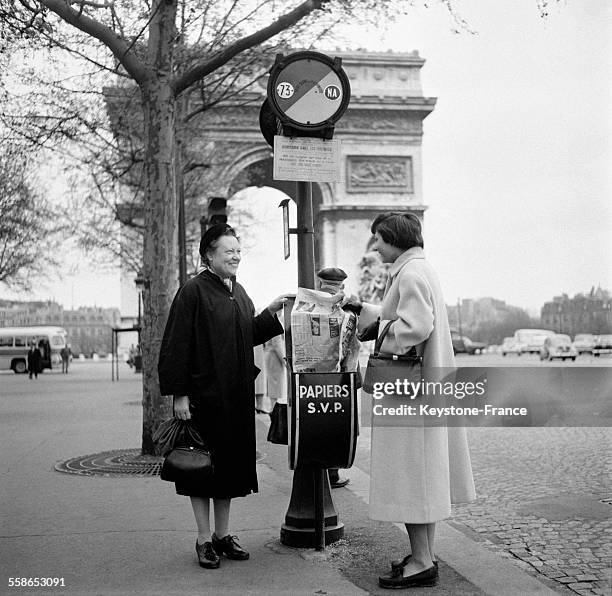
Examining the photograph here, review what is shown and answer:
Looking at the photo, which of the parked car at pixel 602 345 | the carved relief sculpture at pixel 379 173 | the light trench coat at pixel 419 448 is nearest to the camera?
the light trench coat at pixel 419 448

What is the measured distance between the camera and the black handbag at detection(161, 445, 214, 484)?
4.79 metres

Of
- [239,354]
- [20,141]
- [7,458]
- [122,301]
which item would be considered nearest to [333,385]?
[239,354]

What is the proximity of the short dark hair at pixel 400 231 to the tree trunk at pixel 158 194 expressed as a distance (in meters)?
5.27

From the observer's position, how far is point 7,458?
9.42 m

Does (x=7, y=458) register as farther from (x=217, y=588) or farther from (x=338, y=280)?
(x=217, y=588)

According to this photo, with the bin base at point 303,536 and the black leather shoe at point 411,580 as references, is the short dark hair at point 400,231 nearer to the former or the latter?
the black leather shoe at point 411,580

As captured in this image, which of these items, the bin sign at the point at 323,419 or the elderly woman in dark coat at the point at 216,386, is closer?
the bin sign at the point at 323,419

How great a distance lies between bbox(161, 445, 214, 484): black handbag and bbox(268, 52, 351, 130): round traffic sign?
1964mm

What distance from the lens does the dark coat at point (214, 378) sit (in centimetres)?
493

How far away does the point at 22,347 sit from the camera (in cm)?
4781

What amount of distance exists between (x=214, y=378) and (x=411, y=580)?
1.45 metres

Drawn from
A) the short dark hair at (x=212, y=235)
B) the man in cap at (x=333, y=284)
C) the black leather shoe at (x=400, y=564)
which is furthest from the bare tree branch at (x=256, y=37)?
the black leather shoe at (x=400, y=564)

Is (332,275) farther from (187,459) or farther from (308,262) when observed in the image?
(187,459)

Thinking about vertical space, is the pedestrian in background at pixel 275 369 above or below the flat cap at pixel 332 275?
below
